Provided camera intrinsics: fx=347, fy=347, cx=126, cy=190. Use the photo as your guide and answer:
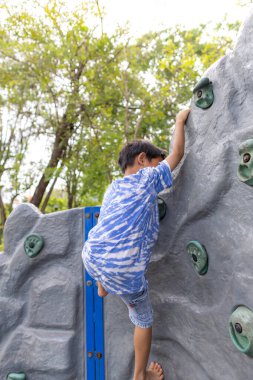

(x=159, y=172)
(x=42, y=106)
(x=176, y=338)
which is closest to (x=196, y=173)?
(x=159, y=172)

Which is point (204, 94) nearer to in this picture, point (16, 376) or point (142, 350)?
point (142, 350)

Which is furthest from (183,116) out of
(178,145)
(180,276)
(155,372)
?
(155,372)

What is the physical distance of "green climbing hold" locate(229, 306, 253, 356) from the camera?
4.70 ft

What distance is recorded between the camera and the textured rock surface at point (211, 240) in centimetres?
156

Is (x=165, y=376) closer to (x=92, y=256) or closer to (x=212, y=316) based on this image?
(x=212, y=316)

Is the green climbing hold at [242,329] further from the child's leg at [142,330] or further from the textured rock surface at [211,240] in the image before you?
the child's leg at [142,330]

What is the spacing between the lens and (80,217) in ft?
8.17

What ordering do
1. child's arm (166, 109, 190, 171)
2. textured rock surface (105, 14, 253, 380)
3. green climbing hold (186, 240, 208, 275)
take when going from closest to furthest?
1. textured rock surface (105, 14, 253, 380)
2. green climbing hold (186, 240, 208, 275)
3. child's arm (166, 109, 190, 171)

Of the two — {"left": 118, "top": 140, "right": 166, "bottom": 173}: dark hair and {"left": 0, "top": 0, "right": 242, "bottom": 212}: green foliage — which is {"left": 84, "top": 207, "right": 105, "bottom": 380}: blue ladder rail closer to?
{"left": 118, "top": 140, "right": 166, "bottom": 173}: dark hair

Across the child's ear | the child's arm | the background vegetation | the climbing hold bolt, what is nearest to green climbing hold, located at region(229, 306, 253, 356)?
the climbing hold bolt

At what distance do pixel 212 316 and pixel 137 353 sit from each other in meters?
0.55

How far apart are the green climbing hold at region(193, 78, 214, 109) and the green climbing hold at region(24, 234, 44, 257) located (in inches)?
57.0

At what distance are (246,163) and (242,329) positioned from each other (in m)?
0.70

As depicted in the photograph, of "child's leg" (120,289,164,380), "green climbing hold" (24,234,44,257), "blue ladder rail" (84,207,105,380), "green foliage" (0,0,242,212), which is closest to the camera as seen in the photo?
"child's leg" (120,289,164,380)
